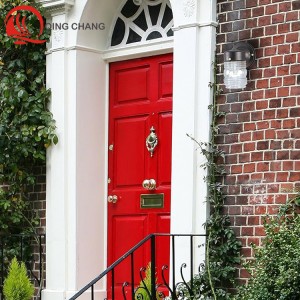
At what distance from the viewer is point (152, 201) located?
29.0 ft

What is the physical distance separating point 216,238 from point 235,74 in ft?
4.58

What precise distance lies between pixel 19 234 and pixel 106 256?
3.12 ft

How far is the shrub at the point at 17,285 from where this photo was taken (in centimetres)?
877

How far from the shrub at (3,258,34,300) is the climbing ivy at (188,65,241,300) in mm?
1916

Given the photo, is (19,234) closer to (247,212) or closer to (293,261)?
(247,212)

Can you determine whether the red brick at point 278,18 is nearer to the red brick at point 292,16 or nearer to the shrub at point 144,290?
the red brick at point 292,16

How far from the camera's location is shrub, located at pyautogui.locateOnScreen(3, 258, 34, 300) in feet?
28.8

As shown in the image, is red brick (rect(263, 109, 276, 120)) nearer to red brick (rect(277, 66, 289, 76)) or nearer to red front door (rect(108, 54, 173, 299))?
red brick (rect(277, 66, 289, 76))

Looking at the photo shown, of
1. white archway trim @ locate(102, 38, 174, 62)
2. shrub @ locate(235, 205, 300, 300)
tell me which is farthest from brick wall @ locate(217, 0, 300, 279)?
white archway trim @ locate(102, 38, 174, 62)

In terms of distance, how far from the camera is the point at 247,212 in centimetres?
773

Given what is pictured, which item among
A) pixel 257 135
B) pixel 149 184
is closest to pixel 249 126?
pixel 257 135

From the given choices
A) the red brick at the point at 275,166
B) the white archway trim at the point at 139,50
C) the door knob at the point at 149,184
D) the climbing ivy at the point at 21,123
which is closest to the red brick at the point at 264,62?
the red brick at the point at 275,166

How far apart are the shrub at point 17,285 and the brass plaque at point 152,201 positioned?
1340 millimetres

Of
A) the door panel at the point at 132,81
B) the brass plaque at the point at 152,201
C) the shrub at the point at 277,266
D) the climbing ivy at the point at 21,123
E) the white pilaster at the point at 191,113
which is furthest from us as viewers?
the climbing ivy at the point at 21,123
